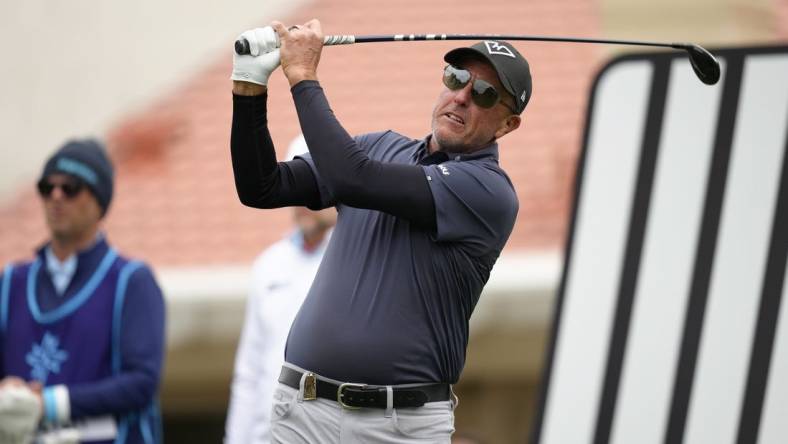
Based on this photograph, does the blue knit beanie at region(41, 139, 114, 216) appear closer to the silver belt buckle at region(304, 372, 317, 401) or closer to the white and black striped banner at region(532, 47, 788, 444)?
the white and black striped banner at region(532, 47, 788, 444)

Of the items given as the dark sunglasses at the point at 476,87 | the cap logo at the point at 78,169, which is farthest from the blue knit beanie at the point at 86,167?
the dark sunglasses at the point at 476,87

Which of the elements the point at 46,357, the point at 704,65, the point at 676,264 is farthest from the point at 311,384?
the point at 676,264

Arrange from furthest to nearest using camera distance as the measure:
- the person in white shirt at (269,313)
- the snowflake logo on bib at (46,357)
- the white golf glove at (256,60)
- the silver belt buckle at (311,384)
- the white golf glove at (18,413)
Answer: the person in white shirt at (269,313) < the snowflake logo on bib at (46,357) < the white golf glove at (18,413) < the silver belt buckle at (311,384) < the white golf glove at (256,60)

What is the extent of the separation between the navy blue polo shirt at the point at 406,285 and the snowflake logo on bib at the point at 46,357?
4.41 ft

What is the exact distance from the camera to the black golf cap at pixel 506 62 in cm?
301

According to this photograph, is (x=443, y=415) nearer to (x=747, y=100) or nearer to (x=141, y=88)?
(x=747, y=100)

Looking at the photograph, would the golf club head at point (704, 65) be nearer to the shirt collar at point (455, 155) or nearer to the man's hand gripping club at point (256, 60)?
the shirt collar at point (455, 155)

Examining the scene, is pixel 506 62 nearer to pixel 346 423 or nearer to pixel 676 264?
pixel 346 423

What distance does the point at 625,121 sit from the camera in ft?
14.7

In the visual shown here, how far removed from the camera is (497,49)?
3.05 metres

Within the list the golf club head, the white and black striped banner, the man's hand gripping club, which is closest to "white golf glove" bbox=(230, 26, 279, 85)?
the man's hand gripping club

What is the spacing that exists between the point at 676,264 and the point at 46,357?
2.00 metres

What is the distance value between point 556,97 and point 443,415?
4573 millimetres

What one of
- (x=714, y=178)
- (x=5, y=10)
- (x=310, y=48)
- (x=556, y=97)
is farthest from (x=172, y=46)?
(x=310, y=48)
